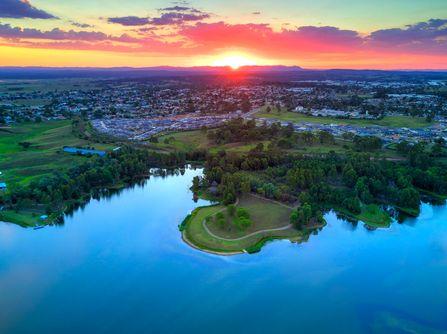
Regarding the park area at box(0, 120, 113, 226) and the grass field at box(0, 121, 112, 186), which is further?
the grass field at box(0, 121, 112, 186)

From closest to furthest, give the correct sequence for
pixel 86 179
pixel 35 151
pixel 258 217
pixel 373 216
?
1. pixel 258 217
2. pixel 373 216
3. pixel 86 179
4. pixel 35 151

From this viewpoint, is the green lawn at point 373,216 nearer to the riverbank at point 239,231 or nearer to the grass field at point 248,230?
the riverbank at point 239,231

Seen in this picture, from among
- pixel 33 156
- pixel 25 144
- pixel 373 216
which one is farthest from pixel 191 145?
pixel 373 216

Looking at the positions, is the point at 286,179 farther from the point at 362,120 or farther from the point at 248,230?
the point at 362,120

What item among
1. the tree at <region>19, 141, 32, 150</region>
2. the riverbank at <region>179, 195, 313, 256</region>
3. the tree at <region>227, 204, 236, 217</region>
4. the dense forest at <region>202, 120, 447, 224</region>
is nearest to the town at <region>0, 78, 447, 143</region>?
the tree at <region>19, 141, 32, 150</region>

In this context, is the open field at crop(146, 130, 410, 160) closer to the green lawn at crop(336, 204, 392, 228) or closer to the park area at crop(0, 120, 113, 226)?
the park area at crop(0, 120, 113, 226)

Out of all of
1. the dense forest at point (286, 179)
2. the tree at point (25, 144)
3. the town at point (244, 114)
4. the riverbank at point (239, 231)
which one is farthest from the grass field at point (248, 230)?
the tree at point (25, 144)
